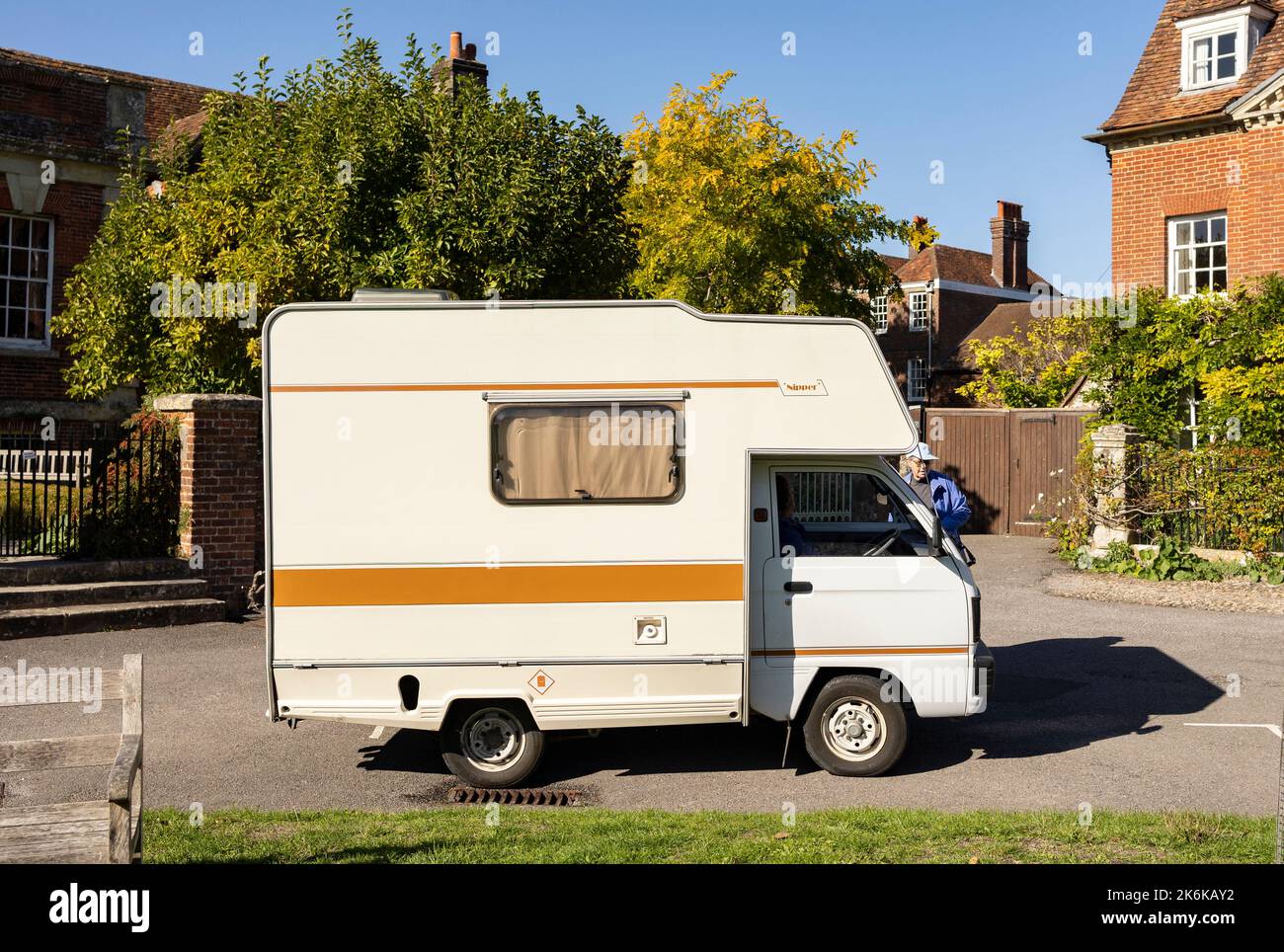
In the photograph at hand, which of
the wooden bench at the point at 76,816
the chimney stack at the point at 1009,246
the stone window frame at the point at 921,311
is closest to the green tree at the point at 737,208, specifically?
the wooden bench at the point at 76,816

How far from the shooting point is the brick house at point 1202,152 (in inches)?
813

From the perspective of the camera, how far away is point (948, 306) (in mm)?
46625

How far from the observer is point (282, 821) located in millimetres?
6590

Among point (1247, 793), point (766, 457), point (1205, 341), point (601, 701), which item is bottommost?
point (1247, 793)

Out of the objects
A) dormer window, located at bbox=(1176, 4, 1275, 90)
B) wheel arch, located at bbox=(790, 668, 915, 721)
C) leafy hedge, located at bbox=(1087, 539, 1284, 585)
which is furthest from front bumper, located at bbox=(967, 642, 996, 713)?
dormer window, located at bbox=(1176, 4, 1275, 90)

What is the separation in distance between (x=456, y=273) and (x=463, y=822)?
8607mm

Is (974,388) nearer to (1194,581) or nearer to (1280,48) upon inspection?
(1280,48)

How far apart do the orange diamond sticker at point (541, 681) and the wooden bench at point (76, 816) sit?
3160 mm

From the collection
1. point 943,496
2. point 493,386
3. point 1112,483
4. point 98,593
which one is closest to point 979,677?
point 943,496

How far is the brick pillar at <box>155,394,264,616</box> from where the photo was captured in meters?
13.4

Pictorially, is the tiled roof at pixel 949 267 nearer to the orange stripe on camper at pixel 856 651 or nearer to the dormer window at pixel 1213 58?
the dormer window at pixel 1213 58

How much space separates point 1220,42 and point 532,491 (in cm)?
2023

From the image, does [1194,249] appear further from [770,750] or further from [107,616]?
[107,616]
